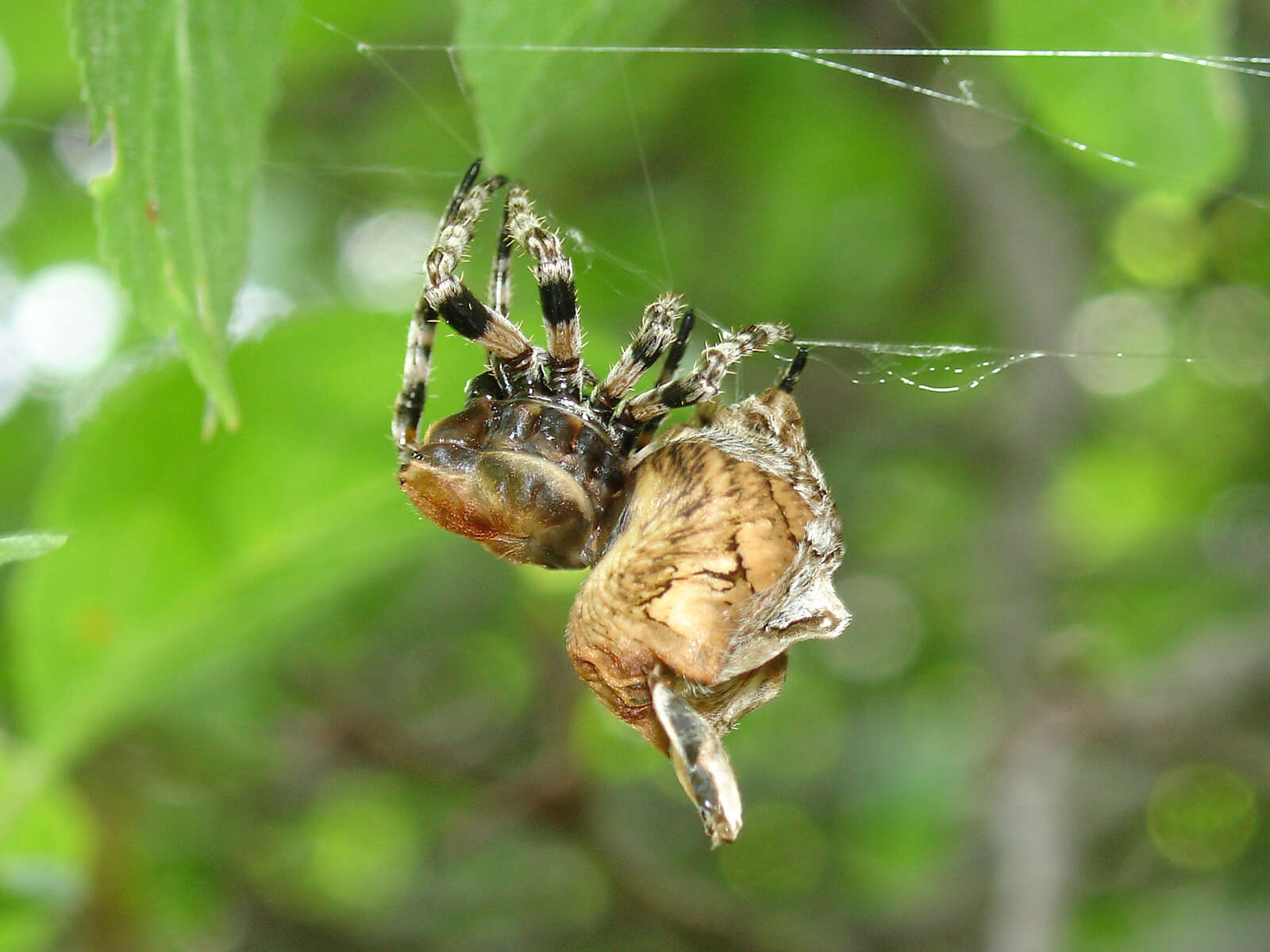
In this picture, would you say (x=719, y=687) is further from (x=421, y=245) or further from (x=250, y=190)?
(x=421, y=245)

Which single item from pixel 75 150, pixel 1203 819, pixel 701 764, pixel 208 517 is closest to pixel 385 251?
pixel 75 150

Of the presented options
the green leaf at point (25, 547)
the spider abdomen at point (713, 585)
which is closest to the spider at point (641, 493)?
the spider abdomen at point (713, 585)

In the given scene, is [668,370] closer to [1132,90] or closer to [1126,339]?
[1132,90]

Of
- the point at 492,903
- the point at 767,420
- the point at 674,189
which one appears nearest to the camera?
the point at 767,420

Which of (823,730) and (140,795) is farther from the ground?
(823,730)

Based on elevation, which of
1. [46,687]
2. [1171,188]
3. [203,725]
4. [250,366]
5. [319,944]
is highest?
[1171,188]

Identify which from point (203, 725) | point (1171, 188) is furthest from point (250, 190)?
point (203, 725)

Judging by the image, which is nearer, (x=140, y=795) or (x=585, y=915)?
(x=140, y=795)
